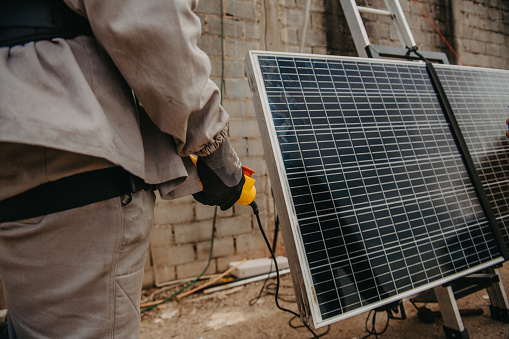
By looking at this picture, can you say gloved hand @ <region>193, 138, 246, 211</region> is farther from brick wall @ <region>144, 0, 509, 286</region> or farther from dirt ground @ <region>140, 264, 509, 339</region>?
brick wall @ <region>144, 0, 509, 286</region>

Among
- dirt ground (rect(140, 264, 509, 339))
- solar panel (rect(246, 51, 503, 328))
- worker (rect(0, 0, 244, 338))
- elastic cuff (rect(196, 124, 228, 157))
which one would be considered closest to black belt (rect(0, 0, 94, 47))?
worker (rect(0, 0, 244, 338))

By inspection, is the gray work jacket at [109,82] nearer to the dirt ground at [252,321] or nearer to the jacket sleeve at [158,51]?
the jacket sleeve at [158,51]

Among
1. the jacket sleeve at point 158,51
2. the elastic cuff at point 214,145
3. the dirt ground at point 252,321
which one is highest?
the jacket sleeve at point 158,51

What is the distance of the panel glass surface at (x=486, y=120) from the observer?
5.71 ft

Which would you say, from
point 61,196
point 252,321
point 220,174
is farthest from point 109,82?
point 252,321

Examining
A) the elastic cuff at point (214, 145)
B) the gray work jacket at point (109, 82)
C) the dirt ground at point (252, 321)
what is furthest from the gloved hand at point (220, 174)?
the dirt ground at point (252, 321)

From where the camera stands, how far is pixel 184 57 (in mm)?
758

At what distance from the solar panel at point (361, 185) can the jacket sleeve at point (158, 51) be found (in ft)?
1.56

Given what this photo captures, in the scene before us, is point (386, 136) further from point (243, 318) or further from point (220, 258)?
point (220, 258)

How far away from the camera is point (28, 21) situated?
72 cm

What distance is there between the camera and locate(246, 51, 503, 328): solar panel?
1.16 m

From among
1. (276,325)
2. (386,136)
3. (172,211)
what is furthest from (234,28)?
(276,325)

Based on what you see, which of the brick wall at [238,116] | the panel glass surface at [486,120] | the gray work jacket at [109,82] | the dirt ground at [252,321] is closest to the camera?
the gray work jacket at [109,82]

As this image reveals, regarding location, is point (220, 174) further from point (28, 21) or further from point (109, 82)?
point (28, 21)
